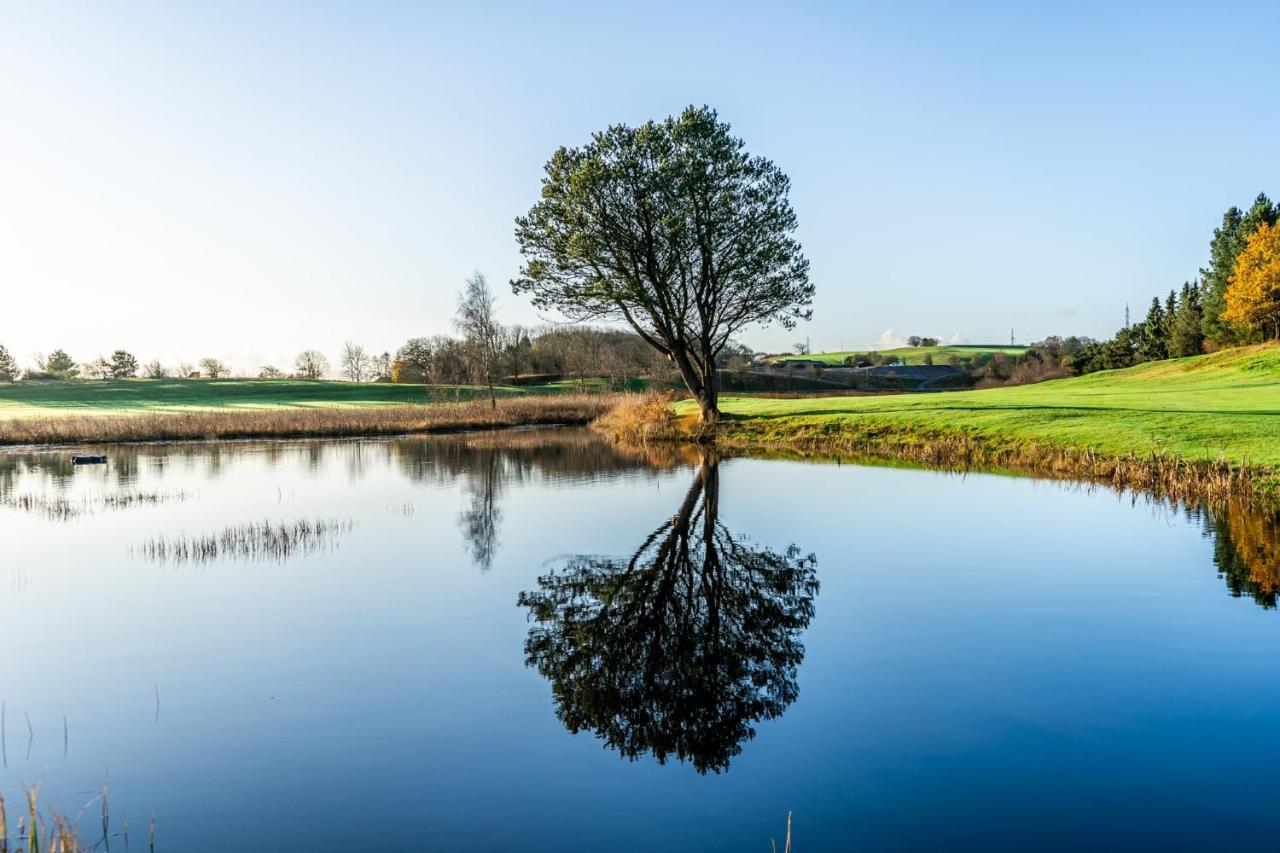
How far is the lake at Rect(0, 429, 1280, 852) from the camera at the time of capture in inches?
260

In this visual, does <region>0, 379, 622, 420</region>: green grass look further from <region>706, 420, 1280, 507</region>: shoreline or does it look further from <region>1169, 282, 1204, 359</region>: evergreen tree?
<region>1169, 282, 1204, 359</region>: evergreen tree

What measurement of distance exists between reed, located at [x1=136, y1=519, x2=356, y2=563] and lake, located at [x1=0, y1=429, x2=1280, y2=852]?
0.14 metres

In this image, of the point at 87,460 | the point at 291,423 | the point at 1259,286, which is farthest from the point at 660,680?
the point at 1259,286

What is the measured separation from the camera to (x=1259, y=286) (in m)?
60.8

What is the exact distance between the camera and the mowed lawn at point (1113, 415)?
24.5m

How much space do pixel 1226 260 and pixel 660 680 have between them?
8127cm

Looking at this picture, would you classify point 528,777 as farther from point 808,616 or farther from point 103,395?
point 103,395

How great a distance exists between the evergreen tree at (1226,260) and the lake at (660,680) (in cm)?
6098

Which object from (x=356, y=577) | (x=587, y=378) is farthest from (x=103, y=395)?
(x=356, y=577)

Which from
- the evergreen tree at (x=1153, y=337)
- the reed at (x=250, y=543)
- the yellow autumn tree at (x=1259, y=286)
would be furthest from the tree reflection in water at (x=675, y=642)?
the evergreen tree at (x=1153, y=337)

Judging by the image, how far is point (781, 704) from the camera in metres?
8.66

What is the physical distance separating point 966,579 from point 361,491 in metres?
18.3

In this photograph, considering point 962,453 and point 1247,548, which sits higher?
point 962,453

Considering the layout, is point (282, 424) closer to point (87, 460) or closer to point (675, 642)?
point (87, 460)
